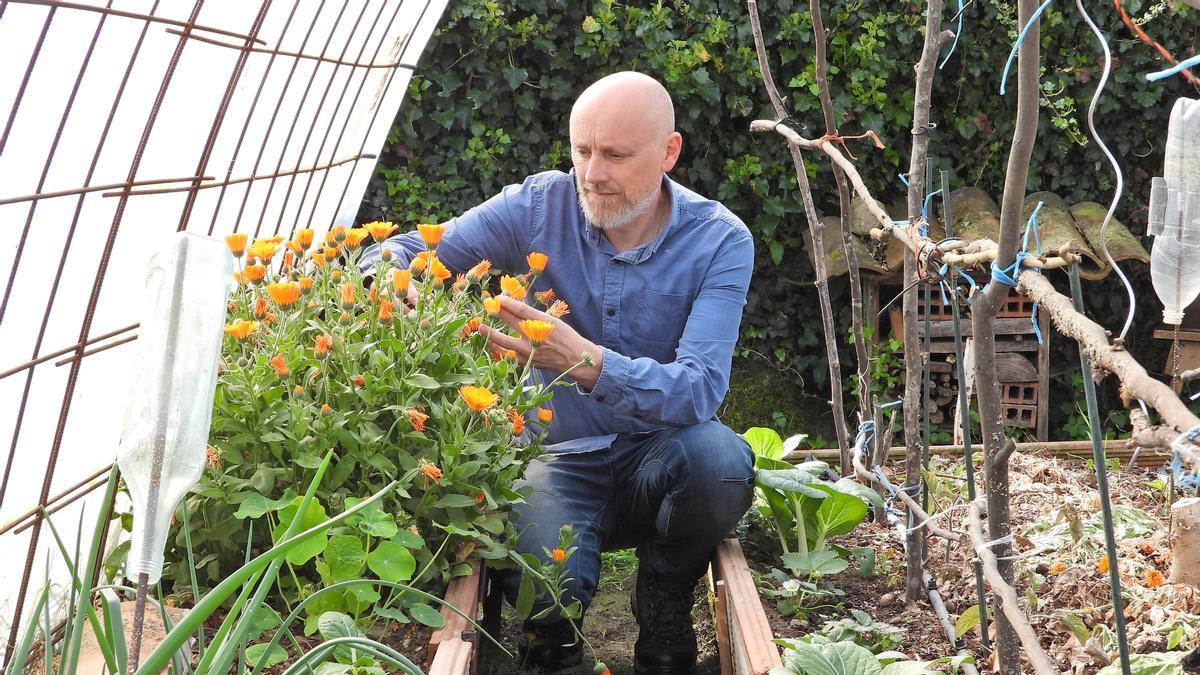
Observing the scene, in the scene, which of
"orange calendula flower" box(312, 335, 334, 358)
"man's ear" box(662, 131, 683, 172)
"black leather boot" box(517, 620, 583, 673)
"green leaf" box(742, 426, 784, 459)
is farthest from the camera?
"green leaf" box(742, 426, 784, 459)

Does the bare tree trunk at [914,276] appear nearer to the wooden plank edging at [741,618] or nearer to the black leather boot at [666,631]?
the wooden plank edging at [741,618]

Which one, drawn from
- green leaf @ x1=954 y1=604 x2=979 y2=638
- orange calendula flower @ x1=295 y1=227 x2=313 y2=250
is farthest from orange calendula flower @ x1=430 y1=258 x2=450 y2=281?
green leaf @ x1=954 y1=604 x2=979 y2=638

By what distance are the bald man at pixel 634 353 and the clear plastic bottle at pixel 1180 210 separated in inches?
42.9

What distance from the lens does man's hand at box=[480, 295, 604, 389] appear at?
1.94m

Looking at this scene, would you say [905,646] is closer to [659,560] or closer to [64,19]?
[659,560]

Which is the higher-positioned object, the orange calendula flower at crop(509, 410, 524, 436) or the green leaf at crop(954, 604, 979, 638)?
the orange calendula flower at crop(509, 410, 524, 436)

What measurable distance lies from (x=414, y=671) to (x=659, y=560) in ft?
4.49

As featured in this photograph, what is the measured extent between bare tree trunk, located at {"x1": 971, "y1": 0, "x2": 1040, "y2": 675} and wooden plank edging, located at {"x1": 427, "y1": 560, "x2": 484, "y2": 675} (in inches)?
29.3

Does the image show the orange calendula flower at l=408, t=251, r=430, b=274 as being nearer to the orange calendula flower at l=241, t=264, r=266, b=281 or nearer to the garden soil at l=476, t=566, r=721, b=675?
the orange calendula flower at l=241, t=264, r=266, b=281

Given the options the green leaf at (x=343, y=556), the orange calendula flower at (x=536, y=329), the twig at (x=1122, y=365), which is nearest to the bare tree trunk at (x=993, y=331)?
the twig at (x=1122, y=365)

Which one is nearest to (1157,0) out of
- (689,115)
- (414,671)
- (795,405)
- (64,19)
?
(689,115)

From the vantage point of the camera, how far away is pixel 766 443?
9.11ft

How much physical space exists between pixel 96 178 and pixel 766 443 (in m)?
1.67

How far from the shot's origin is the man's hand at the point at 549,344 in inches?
76.3
